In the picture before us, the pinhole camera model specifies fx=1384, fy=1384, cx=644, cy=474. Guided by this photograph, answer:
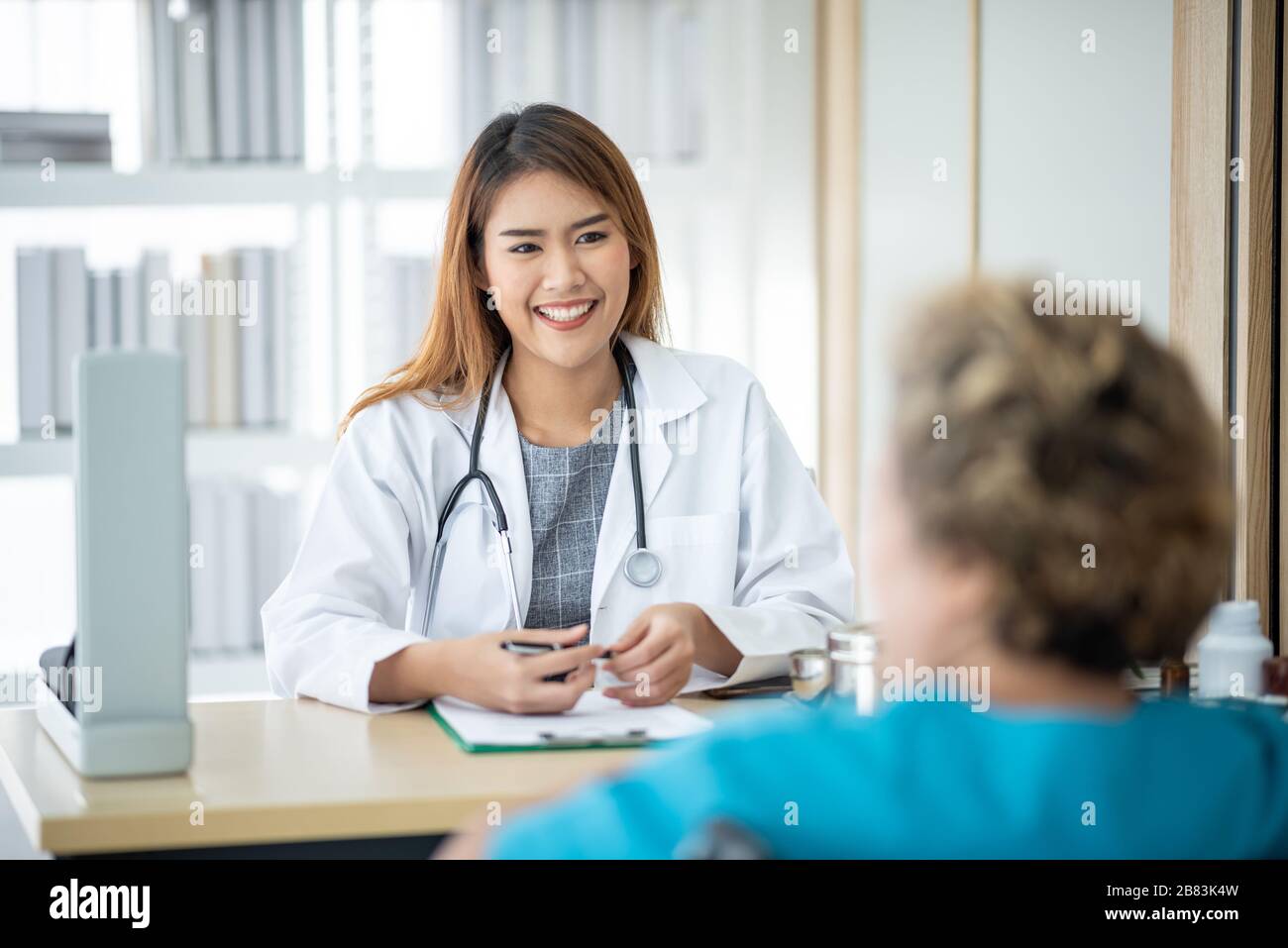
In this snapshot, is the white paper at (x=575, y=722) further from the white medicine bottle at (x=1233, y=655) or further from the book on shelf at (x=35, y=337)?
the book on shelf at (x=35, y=337)

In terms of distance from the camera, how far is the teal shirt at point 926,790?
0.71 meters

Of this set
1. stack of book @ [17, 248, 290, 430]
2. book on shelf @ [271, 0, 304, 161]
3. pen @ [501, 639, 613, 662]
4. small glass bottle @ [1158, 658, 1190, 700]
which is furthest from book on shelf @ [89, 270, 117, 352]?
small glass bottle @ [1158, 658, 1190, 700]

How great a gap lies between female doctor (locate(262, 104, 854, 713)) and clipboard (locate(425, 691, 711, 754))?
0.25 meters

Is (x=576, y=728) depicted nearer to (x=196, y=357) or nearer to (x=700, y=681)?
(x=700, y=681)

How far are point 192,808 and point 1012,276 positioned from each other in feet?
2.53

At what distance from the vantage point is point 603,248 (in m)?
1.96

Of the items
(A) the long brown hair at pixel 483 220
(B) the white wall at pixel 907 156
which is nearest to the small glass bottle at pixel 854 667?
(A) the long brown hair at pixel 483 220

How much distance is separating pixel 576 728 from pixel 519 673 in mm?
88

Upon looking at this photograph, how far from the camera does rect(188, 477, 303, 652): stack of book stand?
312 centimetres

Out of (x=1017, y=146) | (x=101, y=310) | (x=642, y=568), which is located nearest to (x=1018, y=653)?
(x=642, y=568)

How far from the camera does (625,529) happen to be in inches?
74.5

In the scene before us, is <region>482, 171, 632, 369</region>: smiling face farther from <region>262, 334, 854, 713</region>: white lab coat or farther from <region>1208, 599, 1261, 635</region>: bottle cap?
<region>1208, 599, 1261, 635</region>: bottle cap

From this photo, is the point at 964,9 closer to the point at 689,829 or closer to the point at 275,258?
the point at 275,258
